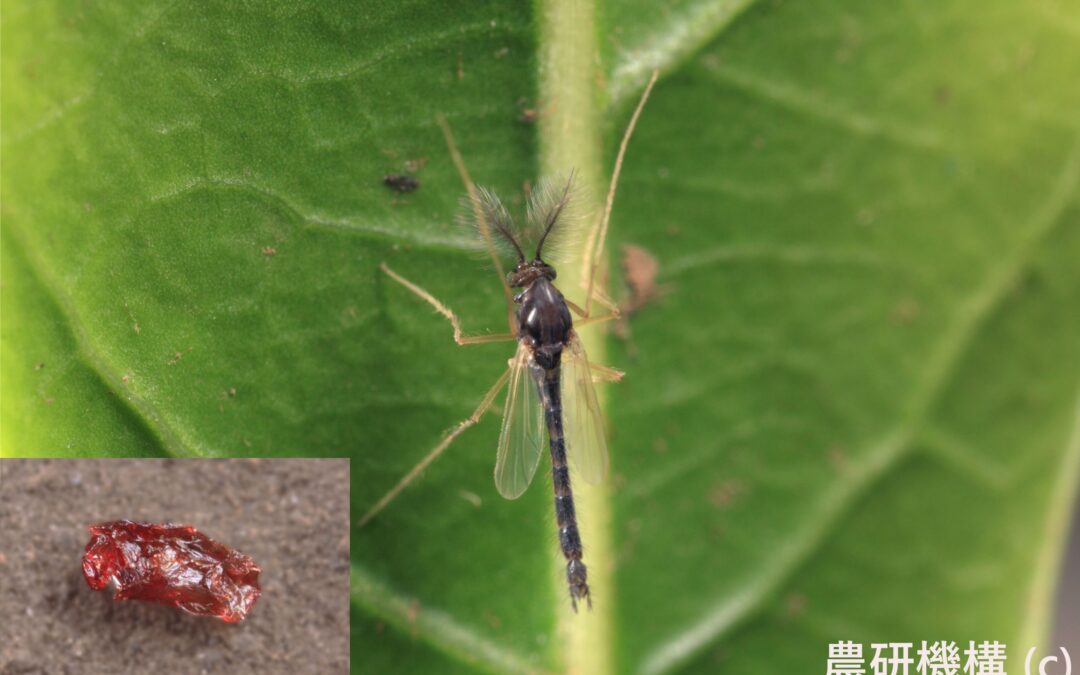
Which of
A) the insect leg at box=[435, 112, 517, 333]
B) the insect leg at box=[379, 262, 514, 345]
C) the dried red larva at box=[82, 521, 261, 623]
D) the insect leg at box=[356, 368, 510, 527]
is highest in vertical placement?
the insect leg at box=[435, 112, 517, 333]

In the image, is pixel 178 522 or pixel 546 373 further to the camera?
pixel 546 373

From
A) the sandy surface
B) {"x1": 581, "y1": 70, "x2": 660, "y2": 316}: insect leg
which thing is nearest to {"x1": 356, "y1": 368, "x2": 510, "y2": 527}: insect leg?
the sandy surface

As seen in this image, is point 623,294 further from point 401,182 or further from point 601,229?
point 401,182

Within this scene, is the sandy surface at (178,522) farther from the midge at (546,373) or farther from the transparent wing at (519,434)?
the transparent wing at (519,434)

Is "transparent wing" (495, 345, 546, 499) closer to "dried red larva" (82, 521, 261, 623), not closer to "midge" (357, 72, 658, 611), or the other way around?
"midge" (357, 72, 658, 611)

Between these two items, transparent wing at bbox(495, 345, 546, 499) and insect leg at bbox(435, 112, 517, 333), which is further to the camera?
transparent wing at bbox(495, 345, 546, 499)

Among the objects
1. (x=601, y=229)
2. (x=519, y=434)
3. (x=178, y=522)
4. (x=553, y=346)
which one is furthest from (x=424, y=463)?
(x=601, y=229)

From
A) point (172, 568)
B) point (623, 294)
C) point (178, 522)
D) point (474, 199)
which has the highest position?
point (474, 199)
